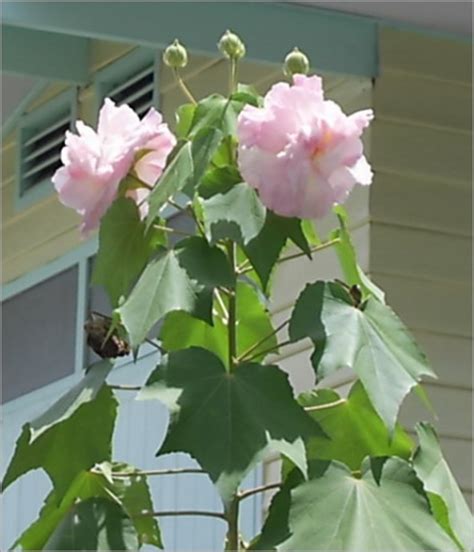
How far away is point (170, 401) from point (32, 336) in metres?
4.43

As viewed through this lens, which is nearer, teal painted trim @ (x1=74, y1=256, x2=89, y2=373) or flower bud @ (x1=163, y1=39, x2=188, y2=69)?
flower bud @ (x1=163, y1=39, x2=188, y2=69)

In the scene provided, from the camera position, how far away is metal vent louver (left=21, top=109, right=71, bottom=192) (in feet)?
20.8

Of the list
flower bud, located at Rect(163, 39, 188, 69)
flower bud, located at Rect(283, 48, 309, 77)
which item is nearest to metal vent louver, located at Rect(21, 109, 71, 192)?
flower bud, located at Rect(163, 39, 188, 69)

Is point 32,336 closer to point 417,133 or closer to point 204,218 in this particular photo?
point 417,133

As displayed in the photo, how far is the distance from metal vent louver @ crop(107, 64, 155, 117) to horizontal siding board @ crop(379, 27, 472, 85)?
1207 millimetres

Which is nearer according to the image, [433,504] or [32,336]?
[433,504]

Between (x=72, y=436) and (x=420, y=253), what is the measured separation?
273 cm

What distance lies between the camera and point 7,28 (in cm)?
591

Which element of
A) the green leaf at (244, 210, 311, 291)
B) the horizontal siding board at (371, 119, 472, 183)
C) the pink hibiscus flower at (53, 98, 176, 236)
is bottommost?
the green leaf at (244, 210, 311, 291)

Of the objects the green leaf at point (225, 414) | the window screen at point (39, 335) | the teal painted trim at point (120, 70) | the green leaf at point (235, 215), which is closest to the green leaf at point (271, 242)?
the green leaf at point (235, 215)

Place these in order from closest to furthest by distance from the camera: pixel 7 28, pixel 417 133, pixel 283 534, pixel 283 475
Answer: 1. pixel 283 534
2. pixel 283 475
3. pixel 417 133
4. pixel 7 28

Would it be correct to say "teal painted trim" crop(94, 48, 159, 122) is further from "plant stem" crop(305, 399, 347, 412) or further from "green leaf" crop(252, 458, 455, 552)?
"green leaf" crop(252, 458, 455, 552)

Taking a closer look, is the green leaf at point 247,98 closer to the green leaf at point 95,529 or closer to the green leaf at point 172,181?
the green leaf at point 172,181

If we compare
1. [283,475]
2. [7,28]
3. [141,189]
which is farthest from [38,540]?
[7,28]
